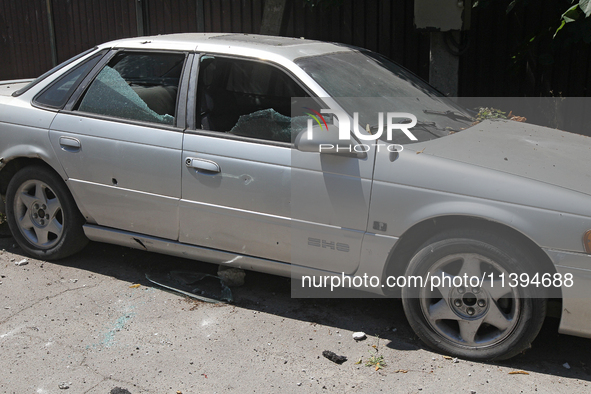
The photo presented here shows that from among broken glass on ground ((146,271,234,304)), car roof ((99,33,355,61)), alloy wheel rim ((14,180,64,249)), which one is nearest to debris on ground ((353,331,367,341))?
broken glass on ground ((146,271,234,304))

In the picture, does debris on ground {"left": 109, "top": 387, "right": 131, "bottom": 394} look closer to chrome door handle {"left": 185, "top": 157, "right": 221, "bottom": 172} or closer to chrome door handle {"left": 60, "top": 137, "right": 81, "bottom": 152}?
chrome door handle {"left": 185, "top": 157, "right": 221, "bottom": 172}

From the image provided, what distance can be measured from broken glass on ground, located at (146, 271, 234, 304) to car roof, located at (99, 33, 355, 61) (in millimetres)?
1717

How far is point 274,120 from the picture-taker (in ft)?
13.3

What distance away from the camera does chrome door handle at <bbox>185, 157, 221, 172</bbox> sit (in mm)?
3936

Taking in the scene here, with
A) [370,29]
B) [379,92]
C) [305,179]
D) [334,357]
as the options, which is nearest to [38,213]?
[305,179]

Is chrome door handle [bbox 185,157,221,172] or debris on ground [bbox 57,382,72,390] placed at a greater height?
chrome door handle [bbox 185,157,221,172]

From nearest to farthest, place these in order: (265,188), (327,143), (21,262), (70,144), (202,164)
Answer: (327,143) → (265,188) → (202,164) → (70,144) → (21,262)

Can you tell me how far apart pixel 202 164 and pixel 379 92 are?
1.34 meters

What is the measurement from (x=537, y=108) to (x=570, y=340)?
15.5 feet

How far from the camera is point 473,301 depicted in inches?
138

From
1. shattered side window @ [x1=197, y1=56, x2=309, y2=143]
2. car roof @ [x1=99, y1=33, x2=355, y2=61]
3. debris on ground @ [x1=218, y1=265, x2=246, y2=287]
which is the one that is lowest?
debris on ground @ [x1=218, y1=265, x2=246, y2=287]

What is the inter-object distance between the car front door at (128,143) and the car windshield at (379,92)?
1035 mm

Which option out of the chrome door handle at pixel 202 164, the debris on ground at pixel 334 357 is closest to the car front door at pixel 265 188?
the chrome door handle at pixel 202 164

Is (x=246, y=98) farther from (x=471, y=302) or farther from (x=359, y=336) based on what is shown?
(x=471, y=302)
